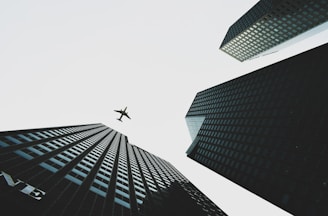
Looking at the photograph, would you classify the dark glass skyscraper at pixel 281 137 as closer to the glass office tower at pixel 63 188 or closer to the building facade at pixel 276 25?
the glass office tower at pixel 63 188

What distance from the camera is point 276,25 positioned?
105m

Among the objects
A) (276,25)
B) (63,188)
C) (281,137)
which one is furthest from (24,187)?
(276,25)

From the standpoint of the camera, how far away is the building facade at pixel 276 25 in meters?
91.7

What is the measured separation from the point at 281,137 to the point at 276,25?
72250 millimetres

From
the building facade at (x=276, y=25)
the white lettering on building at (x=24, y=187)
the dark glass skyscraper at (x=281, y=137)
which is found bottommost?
the white lettering on building at (x=24, y=187)

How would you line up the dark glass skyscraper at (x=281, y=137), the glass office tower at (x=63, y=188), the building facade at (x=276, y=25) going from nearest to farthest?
1. the glass office tower at (x=63, y=188)
2. the dark glass skyscraper at (x=281, y=137)
3. the building facade at (x=276, y=25)

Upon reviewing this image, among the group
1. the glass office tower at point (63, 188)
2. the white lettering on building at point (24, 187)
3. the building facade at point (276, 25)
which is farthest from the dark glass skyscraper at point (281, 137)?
the white lettering on building at point (24, 187)

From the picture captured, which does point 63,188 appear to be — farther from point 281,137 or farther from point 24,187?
point 281,137

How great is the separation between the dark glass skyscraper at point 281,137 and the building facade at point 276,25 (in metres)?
33.4

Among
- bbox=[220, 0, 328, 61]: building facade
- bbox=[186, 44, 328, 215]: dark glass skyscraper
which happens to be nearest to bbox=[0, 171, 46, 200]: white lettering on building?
bbox=[186, 44, 328, 215]: dark glass skyscraper

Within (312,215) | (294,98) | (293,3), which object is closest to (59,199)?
(312,215)

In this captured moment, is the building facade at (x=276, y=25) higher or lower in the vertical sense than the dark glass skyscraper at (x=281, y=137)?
higher

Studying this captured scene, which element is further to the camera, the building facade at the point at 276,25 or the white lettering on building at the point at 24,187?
the building facade at the point at 276,25

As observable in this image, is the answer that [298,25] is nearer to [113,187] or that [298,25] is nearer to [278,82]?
[278,82]
